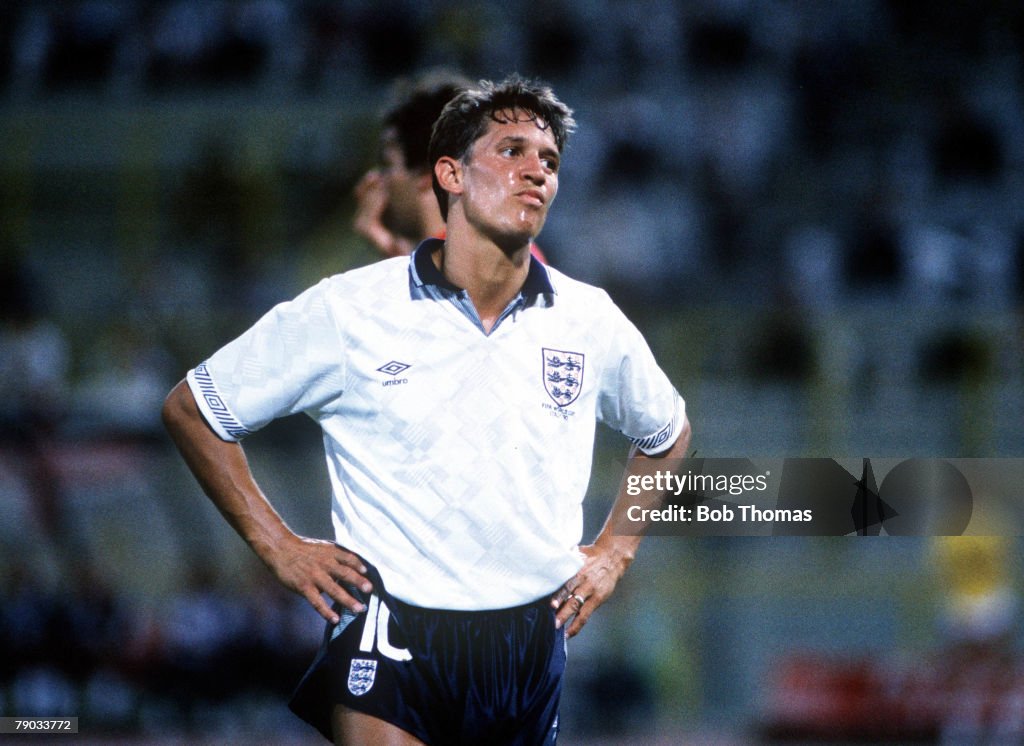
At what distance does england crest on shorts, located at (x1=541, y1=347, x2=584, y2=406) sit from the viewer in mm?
3453

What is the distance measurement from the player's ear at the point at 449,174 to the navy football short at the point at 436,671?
3.19ft

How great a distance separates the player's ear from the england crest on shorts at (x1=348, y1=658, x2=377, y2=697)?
1.18m

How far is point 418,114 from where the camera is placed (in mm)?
4531

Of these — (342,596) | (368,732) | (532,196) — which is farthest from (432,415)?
(368,732)

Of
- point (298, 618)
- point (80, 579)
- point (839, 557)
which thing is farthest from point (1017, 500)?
point (80, 579)

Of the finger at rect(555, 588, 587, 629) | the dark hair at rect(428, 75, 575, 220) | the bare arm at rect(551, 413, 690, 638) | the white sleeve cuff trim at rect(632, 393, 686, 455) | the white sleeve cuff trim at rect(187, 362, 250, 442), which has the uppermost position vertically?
the dark hair at rect(428, 75, 575, 220)

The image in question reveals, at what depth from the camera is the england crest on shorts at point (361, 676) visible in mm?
3312

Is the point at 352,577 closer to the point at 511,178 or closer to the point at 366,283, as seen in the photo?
the point at 366,283

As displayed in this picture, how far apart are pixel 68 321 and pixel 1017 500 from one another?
756 cm

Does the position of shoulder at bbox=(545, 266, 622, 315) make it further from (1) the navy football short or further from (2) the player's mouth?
(1) the navy football short

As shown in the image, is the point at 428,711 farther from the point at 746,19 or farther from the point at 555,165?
the point at 746,19

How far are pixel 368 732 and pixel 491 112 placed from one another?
1.53 meters

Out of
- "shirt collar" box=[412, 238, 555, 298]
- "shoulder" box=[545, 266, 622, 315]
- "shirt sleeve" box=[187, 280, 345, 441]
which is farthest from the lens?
"shoulder" box=[545, 266, 622, 315]

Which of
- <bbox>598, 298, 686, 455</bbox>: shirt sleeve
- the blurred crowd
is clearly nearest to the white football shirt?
<bbox>598, 298, 686, 455</bbox>: shirt sleeve
